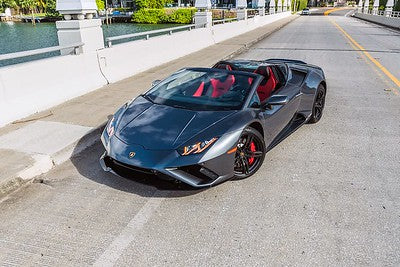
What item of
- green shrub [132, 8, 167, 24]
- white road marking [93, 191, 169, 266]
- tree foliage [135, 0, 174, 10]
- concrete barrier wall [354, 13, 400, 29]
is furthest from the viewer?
tree foliage [135, 0, 174, 10]

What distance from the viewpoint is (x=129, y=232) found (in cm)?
325

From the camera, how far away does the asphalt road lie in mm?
2926

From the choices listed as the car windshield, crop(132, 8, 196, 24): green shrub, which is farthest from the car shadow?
crop(132, 8, 196, 24): green shrub

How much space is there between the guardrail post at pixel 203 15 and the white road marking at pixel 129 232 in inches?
599

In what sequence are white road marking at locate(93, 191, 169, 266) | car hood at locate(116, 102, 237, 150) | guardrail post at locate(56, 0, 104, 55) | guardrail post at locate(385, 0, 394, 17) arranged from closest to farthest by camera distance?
white road marking at locate(93, 191, 169, 266), car hood at locate(116, 102, 237, 150), guardrail post at locate(56, 0, 104, 55), guardrail post at locate(385, 0, 394, 17)

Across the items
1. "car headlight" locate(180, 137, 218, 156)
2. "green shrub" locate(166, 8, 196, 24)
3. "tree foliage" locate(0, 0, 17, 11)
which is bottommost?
"green shrub" locate(166, 8, 196, 24)

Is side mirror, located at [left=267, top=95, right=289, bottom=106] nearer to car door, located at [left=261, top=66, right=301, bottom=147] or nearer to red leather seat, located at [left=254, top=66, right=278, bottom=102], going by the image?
car door, located at [left=261, top=66, right=301, bottom=147]

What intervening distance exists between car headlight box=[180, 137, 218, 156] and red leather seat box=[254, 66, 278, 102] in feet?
5.65

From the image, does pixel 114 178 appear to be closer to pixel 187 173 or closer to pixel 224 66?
pixel 187 173

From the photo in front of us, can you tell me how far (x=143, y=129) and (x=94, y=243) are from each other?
1.35m

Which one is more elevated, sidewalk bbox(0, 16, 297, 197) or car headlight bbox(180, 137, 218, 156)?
car headlight bbox(180, 137, 218, 156)

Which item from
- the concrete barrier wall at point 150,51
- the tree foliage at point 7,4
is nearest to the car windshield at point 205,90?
the concrete barrier wall at point 150,51

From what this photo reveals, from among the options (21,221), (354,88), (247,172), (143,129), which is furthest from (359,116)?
(21,221)

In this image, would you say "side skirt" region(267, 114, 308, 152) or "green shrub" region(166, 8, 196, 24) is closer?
"side skirt" region(267, 114, 308, 152)
